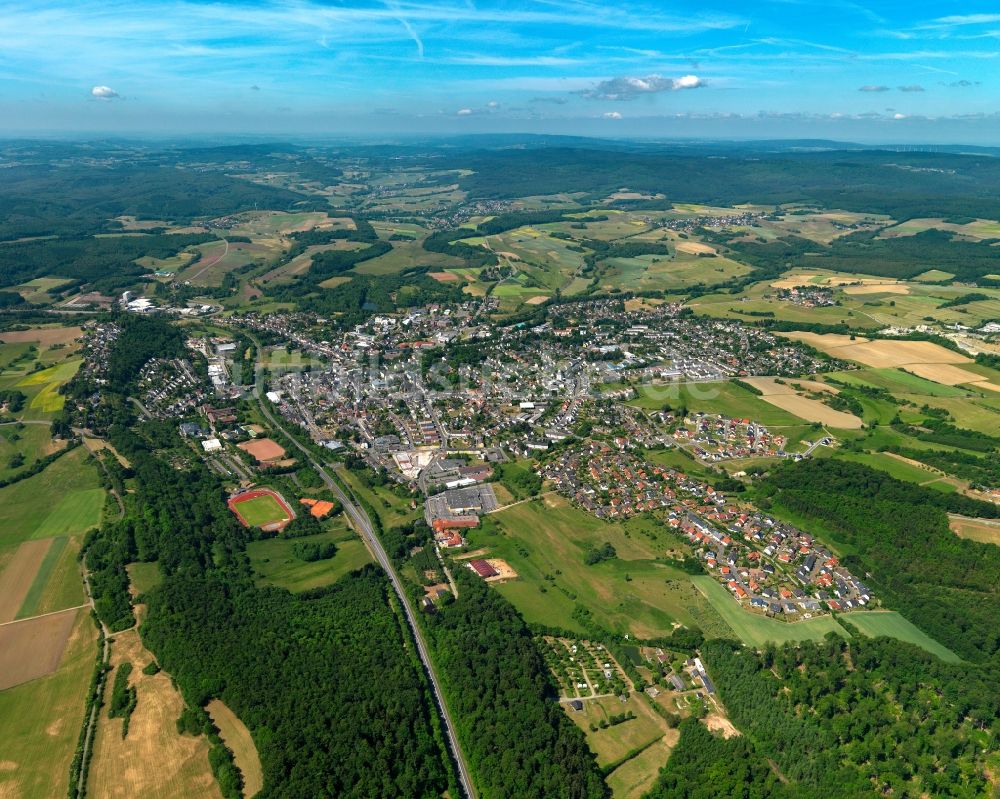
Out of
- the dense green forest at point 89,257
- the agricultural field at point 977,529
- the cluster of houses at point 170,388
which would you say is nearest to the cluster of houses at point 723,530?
the agricultural field at point 977,529

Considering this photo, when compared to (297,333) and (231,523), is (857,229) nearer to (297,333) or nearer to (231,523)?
(297,333)

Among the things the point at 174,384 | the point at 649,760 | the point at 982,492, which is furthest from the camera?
the point at 174,384

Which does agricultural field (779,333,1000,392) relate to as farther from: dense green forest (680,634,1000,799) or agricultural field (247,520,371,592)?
agricultural field (247,520,371,592)

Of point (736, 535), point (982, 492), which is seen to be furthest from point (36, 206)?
point (982, 492)

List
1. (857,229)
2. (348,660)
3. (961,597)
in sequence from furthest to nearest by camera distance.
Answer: (857,229)
(961,597)
(348,660)

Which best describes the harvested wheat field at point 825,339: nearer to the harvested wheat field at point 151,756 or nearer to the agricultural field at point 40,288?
the harvested wheat field at point 151,756

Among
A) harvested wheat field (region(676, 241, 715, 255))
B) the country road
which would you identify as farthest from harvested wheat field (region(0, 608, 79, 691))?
harvested wheat field (region(676, 241, 715, 255))

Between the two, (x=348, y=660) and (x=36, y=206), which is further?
(x=36, y=206)

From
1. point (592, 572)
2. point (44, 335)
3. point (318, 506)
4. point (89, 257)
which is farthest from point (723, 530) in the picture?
point (89, 257)
